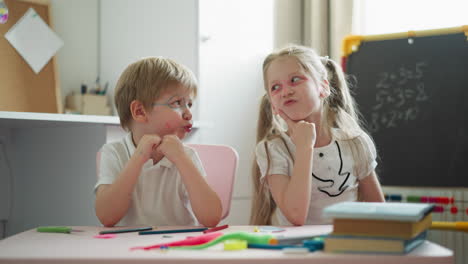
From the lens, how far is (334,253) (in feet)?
2.43

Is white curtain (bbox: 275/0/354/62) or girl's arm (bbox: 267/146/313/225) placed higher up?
white curtain (bbox: 275/0/354/62)

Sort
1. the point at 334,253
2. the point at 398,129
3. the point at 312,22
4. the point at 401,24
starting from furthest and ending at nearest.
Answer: the point at 312,22
the point at 401,24
the point at 398,129
the point at 334,253

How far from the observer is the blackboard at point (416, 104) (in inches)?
91.9

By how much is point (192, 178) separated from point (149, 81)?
30 cm

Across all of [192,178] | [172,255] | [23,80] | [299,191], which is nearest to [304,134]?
[299,191]

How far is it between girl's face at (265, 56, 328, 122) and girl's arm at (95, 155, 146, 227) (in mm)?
405

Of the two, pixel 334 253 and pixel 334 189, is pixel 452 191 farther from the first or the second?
pixel 334 253

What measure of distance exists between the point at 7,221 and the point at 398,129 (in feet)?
5.61

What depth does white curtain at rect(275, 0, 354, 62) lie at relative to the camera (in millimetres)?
2756

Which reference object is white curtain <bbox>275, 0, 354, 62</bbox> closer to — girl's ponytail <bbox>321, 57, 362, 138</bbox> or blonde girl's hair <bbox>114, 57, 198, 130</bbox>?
girl's ponytail <bbox>321, 57, 362, 138</bbox>

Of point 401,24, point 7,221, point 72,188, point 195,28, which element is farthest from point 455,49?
point 7,221

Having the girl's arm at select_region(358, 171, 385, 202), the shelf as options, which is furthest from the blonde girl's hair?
the girl's arm at select_region(358, 171, 385, 202)

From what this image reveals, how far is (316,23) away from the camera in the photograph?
2.85m

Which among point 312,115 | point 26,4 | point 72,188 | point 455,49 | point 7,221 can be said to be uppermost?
point 26,4
